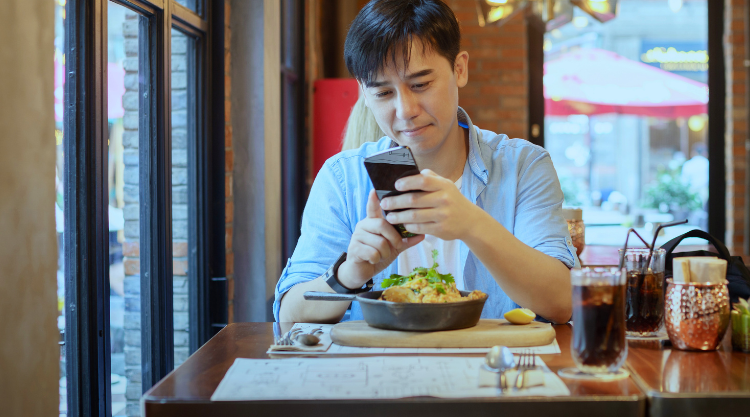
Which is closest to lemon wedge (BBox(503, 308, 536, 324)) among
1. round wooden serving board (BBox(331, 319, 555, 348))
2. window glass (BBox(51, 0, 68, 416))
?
round wooden serving board (BBox(331, 319, 555, 348))

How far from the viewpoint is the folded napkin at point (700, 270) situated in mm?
1049

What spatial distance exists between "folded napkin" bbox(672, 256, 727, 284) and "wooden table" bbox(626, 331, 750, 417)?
0.11m

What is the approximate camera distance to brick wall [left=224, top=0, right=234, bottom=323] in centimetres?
240

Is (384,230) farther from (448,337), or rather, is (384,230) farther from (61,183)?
(61,183)

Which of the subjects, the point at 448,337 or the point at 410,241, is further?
the point at 410,241

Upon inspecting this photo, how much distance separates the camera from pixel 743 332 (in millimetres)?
1050

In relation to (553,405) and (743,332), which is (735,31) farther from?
(553,405)

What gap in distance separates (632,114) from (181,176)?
403 centimetres

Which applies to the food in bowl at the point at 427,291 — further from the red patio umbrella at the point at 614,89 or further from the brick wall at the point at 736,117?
the brick wall at the point at 736,117

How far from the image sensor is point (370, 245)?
120 centimetres

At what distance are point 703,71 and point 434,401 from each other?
16.8 feet

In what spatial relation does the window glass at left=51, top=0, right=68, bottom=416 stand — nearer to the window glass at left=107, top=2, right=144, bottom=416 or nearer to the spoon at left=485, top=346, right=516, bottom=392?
the window glass at left=107, top=2, right=144, bottom=416

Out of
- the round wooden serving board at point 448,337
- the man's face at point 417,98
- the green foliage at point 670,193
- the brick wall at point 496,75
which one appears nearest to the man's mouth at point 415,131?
the man's face at point 417,98

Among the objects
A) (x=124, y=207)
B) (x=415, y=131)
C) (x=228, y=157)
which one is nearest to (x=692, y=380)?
(x=415, y=131)
